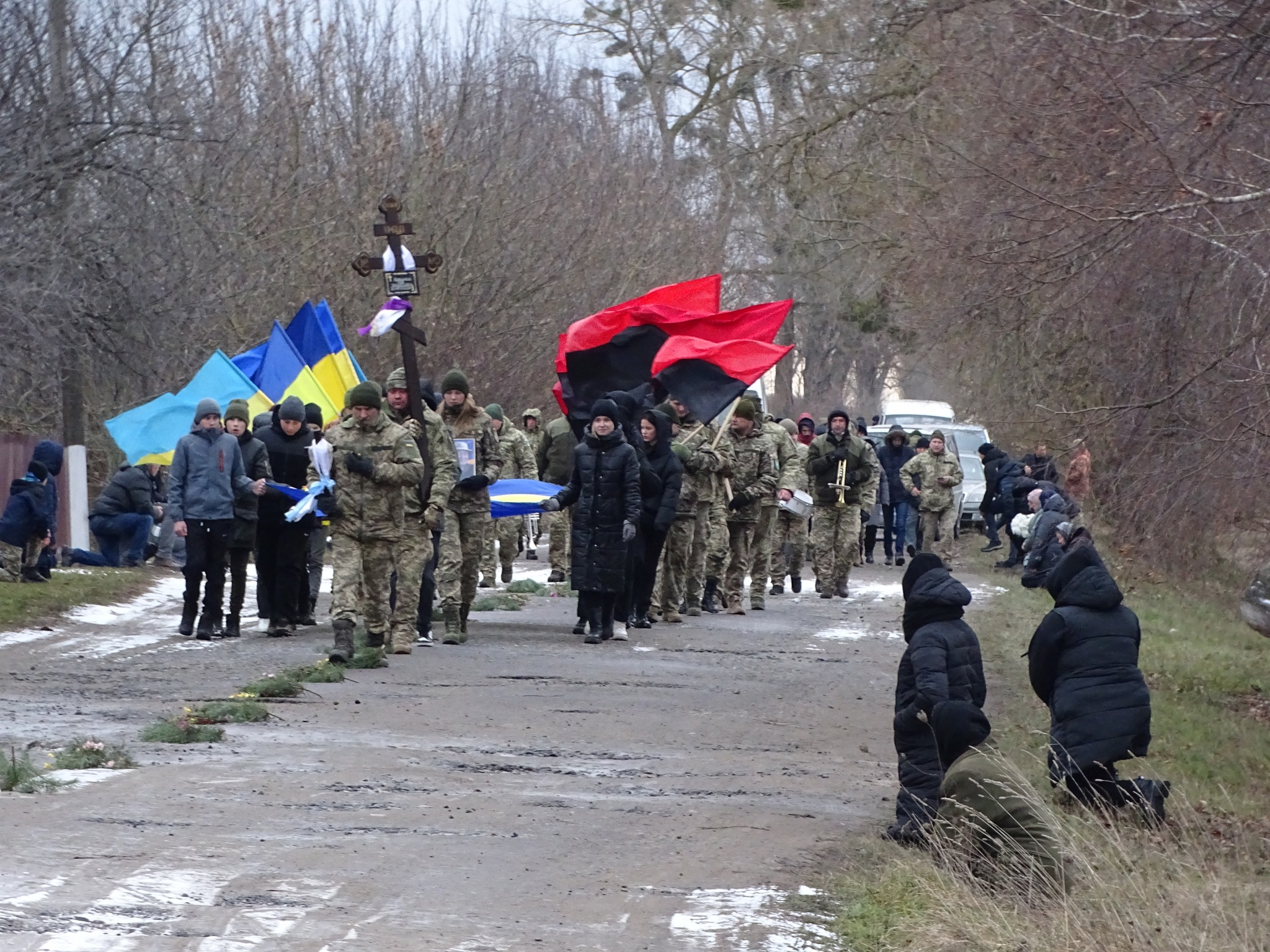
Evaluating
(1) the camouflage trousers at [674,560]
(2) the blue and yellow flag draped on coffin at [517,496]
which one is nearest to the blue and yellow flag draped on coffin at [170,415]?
(2) the blue and yellow flag draped on coffin at [517,496]

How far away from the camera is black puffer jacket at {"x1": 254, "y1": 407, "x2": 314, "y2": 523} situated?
14922 mm

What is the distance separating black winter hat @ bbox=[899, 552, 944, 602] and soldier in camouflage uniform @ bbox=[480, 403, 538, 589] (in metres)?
10.6

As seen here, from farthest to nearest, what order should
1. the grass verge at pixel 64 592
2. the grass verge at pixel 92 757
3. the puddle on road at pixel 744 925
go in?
the grass verge at pixel 64 592 < the grass verge at pixel 92 757 < the puddle on road at pixel 744 925

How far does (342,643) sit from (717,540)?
5962 millimetres

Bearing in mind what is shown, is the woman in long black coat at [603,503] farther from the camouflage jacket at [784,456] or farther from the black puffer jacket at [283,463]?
the camouflage jacket at [784,456]

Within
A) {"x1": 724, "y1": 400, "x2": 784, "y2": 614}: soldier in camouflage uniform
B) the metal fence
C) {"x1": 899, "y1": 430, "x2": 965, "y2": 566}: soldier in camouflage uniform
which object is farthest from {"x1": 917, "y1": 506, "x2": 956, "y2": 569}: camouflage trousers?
the metal fence

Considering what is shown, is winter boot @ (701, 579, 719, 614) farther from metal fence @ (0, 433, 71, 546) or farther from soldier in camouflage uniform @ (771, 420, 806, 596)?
metal fence @ (0, 433, 71, 546)

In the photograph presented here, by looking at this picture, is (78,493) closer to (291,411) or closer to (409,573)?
(291,411)

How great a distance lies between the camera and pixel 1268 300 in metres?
11.2

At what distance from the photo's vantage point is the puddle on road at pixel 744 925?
21.1ft

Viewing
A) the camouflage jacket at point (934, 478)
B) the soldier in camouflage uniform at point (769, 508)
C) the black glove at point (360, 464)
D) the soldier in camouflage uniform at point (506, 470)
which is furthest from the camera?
the camouflage jacket at point (934, 478)

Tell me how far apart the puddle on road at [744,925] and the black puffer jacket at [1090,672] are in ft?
9.01

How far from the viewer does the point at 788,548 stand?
22078mm

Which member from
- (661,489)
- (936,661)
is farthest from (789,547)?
(936,661)
